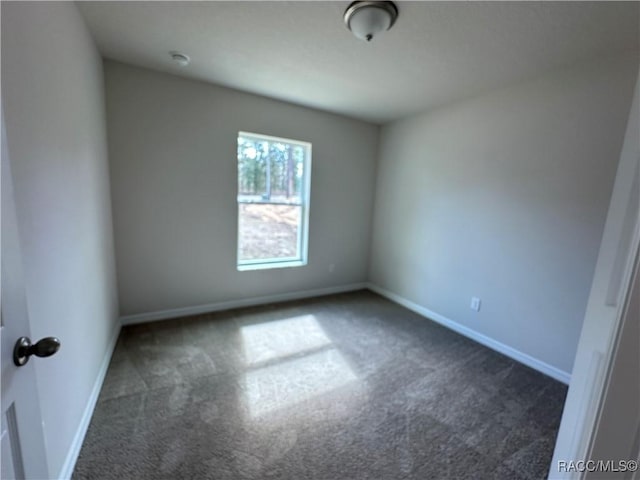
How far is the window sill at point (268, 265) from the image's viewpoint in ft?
11.5

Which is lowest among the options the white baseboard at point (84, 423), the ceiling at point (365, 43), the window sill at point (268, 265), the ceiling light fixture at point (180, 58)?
the white baseboard at point (84, 423)

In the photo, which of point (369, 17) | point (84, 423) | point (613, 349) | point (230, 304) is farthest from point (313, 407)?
point (369, 17)

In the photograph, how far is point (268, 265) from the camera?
367cm

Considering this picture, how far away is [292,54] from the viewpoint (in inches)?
87.3

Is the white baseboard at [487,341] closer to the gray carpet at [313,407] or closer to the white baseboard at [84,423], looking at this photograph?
the gray carpet at [313,407]

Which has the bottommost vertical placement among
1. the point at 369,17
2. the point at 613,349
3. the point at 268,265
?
the point at 268,265

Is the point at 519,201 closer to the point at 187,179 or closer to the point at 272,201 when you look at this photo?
the point at 272,201

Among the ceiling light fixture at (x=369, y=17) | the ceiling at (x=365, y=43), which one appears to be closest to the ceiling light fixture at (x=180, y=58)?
the ceiling at (x=365, y=43)

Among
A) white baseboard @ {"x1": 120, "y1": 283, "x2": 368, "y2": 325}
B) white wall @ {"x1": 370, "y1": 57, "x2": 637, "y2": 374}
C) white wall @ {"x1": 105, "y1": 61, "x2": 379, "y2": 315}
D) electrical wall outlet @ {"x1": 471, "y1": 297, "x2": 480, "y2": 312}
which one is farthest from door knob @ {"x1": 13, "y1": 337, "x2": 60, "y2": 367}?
electrical wall outlet @ {"x1": 471, "y1": 297, "x2": 480, "y2": 312}

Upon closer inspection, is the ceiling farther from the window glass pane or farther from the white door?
the white door

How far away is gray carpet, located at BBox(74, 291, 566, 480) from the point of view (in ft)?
4.94

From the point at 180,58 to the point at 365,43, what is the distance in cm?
154

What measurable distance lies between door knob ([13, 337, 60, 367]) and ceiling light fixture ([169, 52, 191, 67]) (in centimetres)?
242

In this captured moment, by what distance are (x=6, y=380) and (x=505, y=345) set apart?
10.9 feet
